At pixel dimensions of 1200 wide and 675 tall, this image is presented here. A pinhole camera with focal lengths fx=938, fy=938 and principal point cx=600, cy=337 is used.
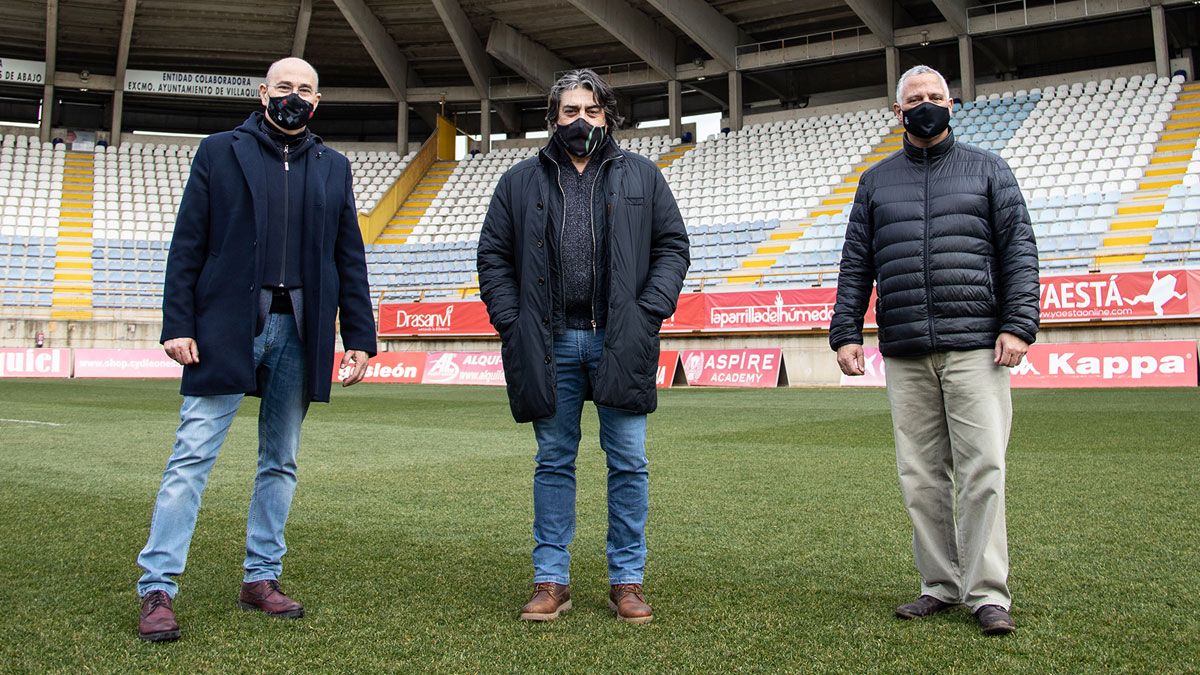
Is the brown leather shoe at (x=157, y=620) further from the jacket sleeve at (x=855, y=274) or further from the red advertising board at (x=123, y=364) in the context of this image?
the red advertising board at (x=123, y=364)

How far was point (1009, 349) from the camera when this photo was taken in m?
2.98

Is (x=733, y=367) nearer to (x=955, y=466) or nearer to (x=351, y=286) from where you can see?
(x=955, y=466)

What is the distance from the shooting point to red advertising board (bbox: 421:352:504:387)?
20.6m

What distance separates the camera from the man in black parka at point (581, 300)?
308 centimetres

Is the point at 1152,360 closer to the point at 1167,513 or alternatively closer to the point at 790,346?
the point at 790,346

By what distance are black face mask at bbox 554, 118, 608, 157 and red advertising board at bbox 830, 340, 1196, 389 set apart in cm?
1279

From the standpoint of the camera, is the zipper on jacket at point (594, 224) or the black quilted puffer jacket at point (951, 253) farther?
the zipper on jacket at point (594, 224)

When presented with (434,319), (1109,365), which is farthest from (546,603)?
(434,319)

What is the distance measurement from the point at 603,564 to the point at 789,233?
64.4 ft

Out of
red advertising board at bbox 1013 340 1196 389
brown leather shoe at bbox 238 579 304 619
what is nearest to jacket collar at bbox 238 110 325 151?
brown leather shoe at bbox 238 579 304 619

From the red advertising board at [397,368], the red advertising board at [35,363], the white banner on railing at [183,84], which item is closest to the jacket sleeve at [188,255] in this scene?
the red advertising board at [397,368]

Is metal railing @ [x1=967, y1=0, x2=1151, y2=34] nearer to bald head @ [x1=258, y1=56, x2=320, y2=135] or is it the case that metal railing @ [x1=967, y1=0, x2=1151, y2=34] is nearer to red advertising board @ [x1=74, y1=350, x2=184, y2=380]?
red advertising board @ [x1=74, y1=350, x2=184, y2=380]

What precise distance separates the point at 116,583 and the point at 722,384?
16.4m

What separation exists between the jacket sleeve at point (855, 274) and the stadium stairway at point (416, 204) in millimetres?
25159
